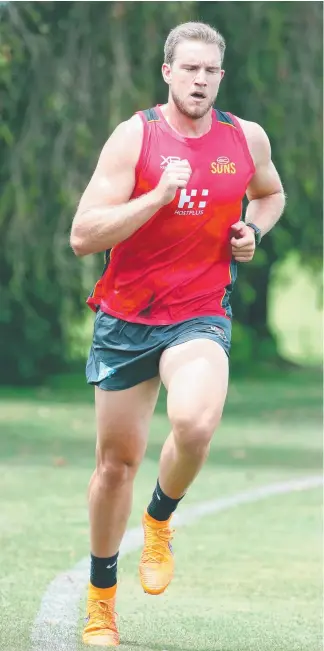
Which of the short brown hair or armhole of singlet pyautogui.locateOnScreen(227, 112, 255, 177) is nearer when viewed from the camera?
the short brown hair

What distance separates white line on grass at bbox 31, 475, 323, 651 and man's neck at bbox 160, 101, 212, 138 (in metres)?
2.01

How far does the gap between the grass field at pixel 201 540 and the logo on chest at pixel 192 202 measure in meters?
1.68

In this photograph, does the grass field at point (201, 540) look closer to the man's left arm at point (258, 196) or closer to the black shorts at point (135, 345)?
the black shorts at point (135, 345)

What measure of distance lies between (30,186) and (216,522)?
7.45m

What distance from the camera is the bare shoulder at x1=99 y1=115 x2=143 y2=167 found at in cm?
588

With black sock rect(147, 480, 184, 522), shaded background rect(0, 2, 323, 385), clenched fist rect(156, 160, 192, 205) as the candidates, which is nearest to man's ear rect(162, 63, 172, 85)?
clenched fist rect(156, 160, 192, 205)

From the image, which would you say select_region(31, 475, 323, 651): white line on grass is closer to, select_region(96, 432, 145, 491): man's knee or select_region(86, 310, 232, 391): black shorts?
select_region(96, 432, 145, 491): man's knee

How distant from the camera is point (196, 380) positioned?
5824mm

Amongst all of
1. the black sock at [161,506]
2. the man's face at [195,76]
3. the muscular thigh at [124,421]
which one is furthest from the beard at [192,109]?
the black sock at [161,506]

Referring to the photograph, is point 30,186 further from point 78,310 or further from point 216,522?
point 216,522

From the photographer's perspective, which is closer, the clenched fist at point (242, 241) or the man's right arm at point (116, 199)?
the man's right arm at point (116, 199)

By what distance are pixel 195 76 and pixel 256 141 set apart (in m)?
0.47

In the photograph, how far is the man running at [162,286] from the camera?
232 inches

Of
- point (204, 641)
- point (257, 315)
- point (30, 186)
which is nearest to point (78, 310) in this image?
point (30, 186)
